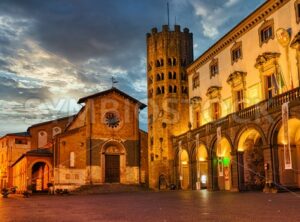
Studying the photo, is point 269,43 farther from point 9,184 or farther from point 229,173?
point 9,184

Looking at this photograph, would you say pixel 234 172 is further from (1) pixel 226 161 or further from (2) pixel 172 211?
(2) pixel 172 211

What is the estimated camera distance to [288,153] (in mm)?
26281

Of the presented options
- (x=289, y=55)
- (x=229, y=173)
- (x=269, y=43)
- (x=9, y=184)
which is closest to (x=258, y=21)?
(x=269, y=43)

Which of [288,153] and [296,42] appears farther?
[296,42]

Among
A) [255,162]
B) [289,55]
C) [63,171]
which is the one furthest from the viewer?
[63,171]

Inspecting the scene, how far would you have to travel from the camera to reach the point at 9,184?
66938 mm

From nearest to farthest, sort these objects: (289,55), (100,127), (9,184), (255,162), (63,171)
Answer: (289,55)
(255,162)
(63,171)
(100,127)
(9,184)

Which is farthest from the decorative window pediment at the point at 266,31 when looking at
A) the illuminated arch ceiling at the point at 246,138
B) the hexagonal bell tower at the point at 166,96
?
the hexagonal bell tower at the point at 166,96

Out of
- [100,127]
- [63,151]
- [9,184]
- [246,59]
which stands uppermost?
[246,59]

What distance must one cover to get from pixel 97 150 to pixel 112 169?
307cm

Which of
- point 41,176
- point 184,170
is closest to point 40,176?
point 41,176

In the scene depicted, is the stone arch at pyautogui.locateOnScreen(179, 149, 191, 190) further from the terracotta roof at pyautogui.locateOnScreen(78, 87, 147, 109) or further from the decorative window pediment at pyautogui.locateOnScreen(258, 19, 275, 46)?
the decorative window pediment at pyautogui.locateOnScreen(258, 19, 275, 46)

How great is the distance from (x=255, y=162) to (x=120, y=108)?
75.7ft

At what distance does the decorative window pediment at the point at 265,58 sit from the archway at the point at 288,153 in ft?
18.8
